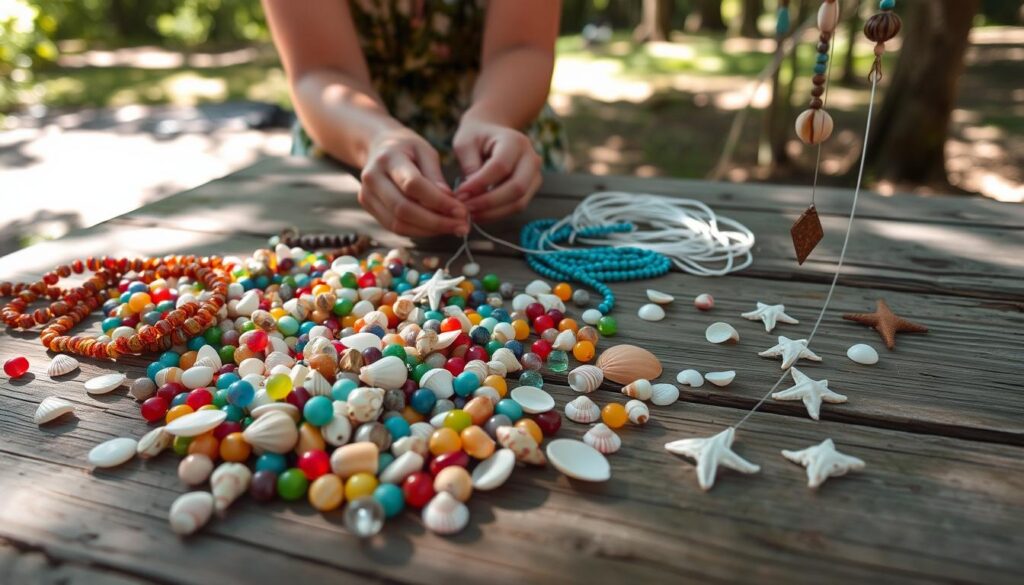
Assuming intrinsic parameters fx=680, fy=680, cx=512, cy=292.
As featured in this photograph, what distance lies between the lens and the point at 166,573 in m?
0.58

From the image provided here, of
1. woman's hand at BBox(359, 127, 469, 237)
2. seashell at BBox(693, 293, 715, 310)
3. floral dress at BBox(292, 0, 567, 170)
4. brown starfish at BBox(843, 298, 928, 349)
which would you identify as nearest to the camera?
brown starfish at BBox(843, 298, 928, 349)

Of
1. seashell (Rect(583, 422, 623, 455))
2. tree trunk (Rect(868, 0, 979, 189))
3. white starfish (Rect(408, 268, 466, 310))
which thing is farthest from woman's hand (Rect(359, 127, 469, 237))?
tree trunk (Rect(868, 0, 979, 189))

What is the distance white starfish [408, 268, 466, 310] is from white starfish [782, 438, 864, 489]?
56 cm

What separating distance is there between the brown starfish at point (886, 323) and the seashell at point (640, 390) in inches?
14.4

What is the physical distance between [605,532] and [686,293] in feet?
1.97

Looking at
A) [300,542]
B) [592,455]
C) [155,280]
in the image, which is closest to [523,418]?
[592,455]

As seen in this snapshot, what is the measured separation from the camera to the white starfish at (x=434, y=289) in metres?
1.07

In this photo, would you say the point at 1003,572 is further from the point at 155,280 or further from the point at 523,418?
the point at 155,280

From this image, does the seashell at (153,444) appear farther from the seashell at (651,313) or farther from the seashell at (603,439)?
the seashell at (651,313)

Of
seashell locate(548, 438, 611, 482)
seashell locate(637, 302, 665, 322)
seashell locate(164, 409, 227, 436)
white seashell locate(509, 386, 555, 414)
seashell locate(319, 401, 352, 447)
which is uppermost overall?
seashell locate(164, 409, 227, 436)

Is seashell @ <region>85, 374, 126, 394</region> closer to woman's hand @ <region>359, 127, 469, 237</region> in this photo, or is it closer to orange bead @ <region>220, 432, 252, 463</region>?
orange bead @ <region>220, 432, 252, 463</region>

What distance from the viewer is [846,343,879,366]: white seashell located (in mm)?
895

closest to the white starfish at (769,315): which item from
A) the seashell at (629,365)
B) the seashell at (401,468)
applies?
the seashell at (629,365)

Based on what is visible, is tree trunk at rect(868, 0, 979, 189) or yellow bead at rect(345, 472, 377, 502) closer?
yellow bead at rect(345, 472, 377, 502)
